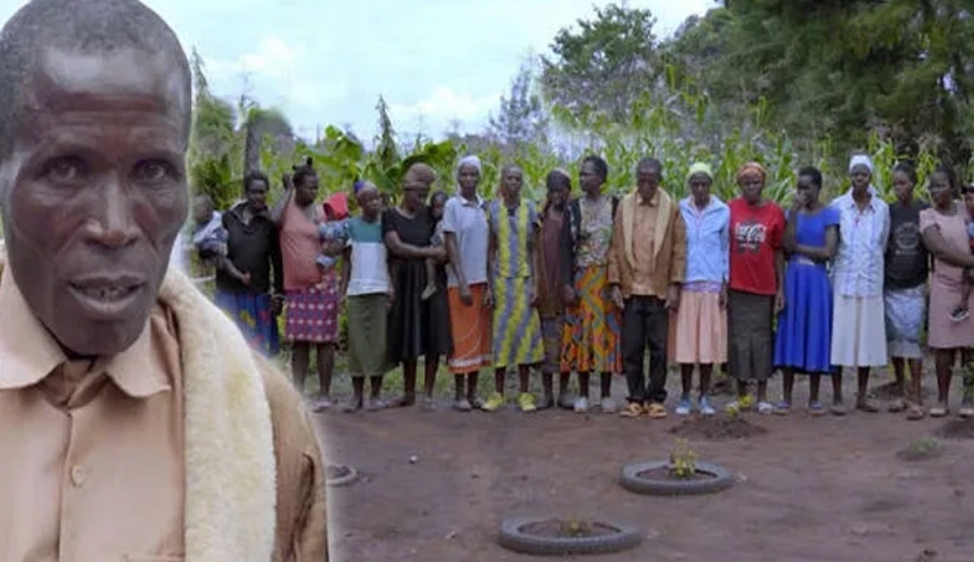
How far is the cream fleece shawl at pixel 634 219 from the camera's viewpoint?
9.52 metres

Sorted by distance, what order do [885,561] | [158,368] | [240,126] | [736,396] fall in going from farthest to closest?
[240,126], [736,396], [885,561], [158,368]

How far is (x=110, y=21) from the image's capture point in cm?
127

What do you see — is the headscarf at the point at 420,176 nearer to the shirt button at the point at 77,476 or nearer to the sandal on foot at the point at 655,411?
the sandal on foot at the point at 655,411

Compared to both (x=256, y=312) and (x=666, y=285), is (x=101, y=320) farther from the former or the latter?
(x=666, y=285)

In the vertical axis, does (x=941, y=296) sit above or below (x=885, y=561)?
above

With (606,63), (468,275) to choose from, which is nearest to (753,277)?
(468,275)

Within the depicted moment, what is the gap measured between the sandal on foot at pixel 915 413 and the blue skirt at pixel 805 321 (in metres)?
0.62

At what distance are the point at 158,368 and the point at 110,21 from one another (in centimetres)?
34

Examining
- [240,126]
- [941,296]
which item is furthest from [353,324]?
[240,126]

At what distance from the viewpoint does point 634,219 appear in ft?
31.5


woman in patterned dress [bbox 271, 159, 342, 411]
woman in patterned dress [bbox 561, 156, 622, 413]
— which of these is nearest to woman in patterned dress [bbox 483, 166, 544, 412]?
woman in patterned dress [bbox 561, 156, 622, 413]

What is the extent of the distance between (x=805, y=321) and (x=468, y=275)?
236 cm

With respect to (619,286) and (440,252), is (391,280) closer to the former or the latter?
(440,252)

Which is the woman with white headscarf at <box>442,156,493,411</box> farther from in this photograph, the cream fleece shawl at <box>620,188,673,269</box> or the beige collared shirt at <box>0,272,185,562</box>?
the beige collared shirt at <box>0,272,185,562</box>
